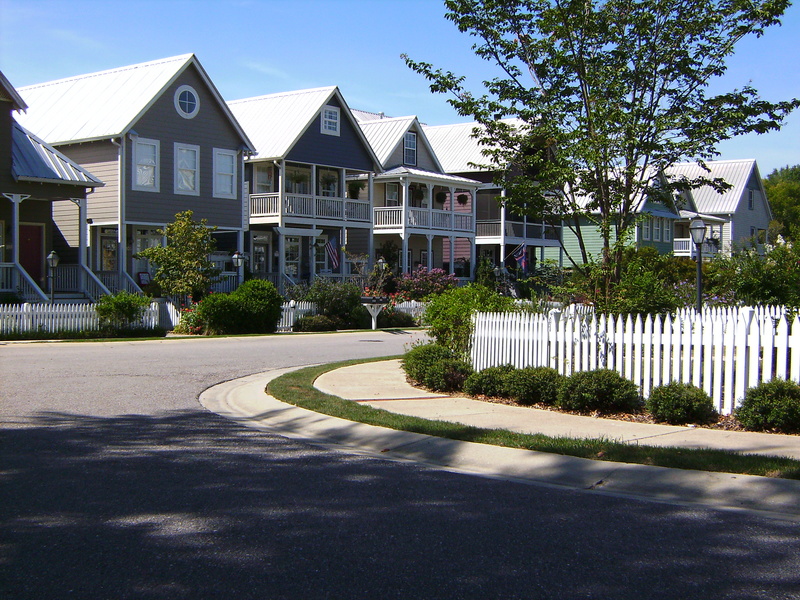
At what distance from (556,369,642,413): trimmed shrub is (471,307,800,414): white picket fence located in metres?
0.31

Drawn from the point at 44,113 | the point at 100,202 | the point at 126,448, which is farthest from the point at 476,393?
the point at 44,113

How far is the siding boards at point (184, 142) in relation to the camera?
3047cm

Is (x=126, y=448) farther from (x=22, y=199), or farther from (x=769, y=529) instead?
(x=22, y=199)

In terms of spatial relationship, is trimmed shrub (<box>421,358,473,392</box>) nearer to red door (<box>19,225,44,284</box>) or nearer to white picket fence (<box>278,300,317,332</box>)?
white picket fence (<box>278,300,317,332</box>)

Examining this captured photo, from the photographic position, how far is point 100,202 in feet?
101

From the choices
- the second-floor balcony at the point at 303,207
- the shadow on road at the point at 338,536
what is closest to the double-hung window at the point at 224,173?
the second-floor balcony at the point at 303,207

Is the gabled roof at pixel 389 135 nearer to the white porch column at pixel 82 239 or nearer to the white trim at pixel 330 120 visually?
the white trim at pixel 330 120

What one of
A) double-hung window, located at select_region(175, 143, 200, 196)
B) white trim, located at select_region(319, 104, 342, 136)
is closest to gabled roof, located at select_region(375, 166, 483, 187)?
white trim, located at select_region(319, 104, 342, 136)

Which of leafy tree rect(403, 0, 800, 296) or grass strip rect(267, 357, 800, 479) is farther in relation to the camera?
leafy tree rect(403, 0, 800, 296)

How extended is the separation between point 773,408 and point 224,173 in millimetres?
27475

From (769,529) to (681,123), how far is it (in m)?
7.65

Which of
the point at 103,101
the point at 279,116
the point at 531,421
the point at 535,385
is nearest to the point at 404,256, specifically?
the point at 279,116

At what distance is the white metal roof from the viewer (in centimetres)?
3638

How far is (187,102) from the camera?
3203 cm
